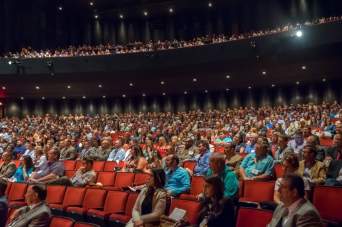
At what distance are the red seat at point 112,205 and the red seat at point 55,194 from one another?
753 mm

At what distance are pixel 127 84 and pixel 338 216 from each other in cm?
1977

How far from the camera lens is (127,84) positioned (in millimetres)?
22938

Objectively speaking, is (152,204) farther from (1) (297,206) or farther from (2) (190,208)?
(1) (297,206)

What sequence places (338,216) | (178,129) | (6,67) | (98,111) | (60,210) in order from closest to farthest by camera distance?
(338,216) → (60,210) → (178,129) → (6,67) → (98,111)

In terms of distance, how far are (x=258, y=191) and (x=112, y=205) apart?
1.72 m

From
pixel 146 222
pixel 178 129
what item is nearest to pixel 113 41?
pixel 178 129

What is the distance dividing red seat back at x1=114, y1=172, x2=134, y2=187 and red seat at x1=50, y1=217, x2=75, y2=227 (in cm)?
234

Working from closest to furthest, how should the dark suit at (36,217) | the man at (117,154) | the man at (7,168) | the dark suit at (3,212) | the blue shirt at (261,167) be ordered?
the dark suit at (36,217), the dark suit at (3,212), the blue shirt at (261,167), the man at (7,168), the man at (117,154)

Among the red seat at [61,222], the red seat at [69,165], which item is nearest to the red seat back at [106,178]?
the red seat at [69,165]

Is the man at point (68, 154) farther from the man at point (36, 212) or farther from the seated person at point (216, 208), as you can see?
the seated person at point (216, 208)

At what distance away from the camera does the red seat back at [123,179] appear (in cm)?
623

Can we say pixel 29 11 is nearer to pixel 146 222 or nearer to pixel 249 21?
pixel 249 21

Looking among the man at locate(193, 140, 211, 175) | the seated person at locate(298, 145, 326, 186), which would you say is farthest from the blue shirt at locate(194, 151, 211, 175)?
the seated person at locate(298, 145, 326, 186)

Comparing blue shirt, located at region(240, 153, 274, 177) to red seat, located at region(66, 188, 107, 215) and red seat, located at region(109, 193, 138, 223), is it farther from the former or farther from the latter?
red seat, located at region(66, 188, 107, 215)
